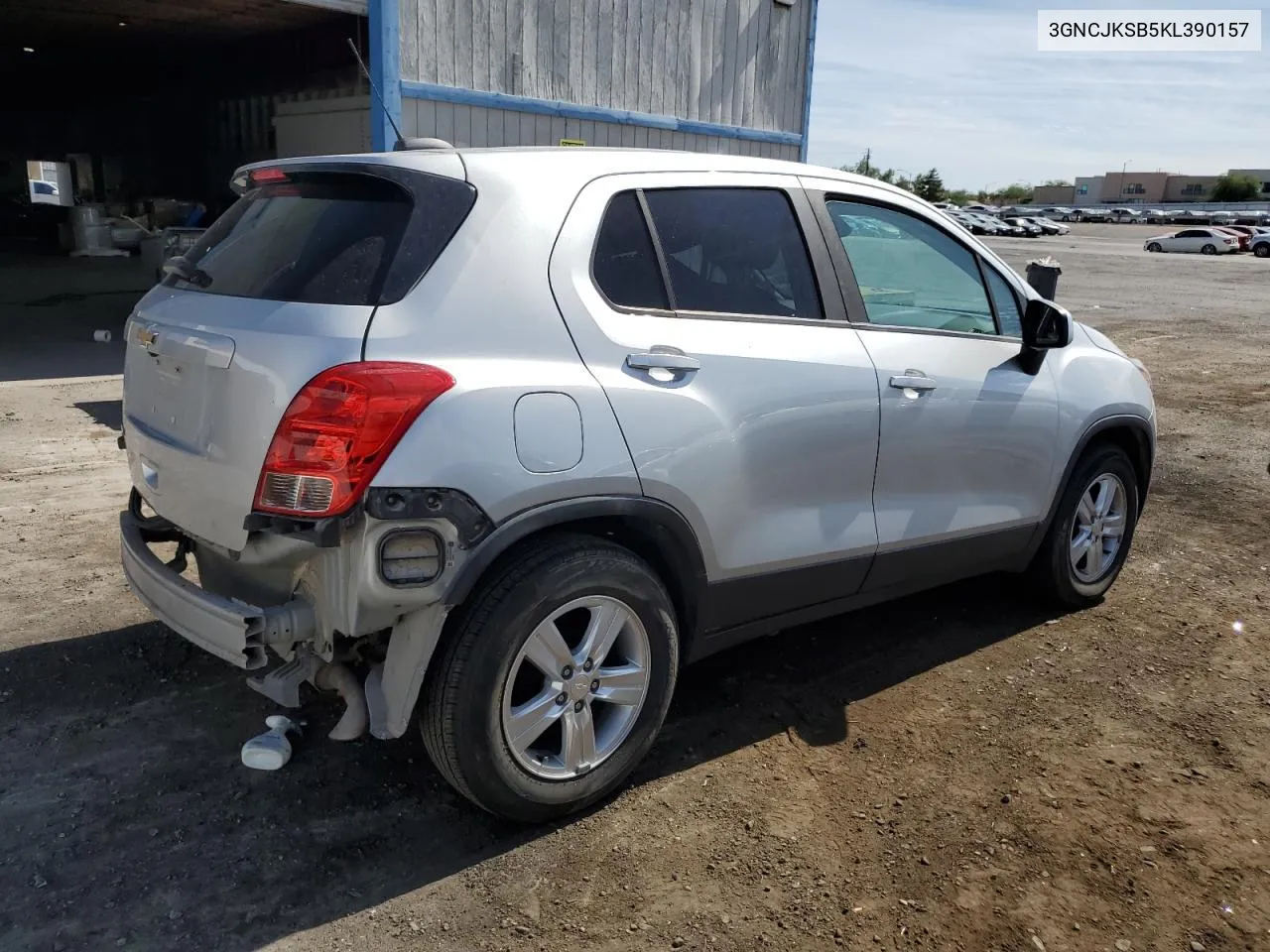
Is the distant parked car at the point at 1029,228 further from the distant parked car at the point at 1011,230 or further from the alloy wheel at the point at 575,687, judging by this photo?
the alloy wheel at the point at 575,687

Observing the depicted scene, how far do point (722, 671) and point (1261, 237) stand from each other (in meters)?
52.5

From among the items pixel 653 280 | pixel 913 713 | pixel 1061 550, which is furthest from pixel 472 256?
pixel 1061 550

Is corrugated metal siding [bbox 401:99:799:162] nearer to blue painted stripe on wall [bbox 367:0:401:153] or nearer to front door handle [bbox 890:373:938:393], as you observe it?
blue painted stripe on wall [bbox 367:0:401:153]

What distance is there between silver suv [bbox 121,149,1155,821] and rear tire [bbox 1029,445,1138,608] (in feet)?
3.27

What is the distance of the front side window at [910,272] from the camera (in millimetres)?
3820

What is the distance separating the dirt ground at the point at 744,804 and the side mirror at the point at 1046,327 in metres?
1.30

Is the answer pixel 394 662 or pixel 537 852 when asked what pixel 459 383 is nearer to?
pixel 394 662

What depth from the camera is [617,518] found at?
311 cm

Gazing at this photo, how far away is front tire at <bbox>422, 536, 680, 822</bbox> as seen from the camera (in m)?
2.82

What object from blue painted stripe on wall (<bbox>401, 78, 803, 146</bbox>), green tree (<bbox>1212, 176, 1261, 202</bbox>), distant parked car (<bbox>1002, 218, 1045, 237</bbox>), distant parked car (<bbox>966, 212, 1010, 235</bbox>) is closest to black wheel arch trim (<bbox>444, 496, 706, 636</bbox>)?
blue painted stripe on wall (<bbox>401, 78, 803, 146</bbox>)

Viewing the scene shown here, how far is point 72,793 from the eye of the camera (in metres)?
3.19

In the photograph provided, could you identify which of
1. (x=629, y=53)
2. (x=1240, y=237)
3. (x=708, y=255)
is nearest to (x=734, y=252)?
(x=708, y=255)

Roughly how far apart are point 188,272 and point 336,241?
2.47 ft

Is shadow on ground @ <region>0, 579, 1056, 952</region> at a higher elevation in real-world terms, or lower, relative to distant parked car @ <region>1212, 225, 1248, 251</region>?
lower
